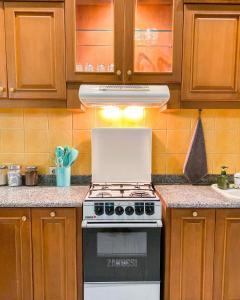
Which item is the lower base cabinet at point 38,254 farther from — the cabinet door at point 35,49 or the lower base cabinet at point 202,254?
the cabinet door at point 35,49

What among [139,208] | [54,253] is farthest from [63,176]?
[139,208]

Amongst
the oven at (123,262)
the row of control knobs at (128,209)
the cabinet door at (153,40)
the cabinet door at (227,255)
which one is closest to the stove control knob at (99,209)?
the row of control knobs at (128,209)

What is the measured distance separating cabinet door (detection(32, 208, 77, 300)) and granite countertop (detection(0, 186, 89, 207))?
0.05m

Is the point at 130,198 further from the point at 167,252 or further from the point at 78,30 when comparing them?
the point at 78,30

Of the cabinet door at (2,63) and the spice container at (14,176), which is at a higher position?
the cabinet door at (2,63)

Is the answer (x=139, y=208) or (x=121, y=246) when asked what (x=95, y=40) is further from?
(x=121, y=246)

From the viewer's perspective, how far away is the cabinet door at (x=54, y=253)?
6.02 feet

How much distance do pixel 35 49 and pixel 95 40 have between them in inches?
16.6

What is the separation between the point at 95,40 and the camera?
203cm

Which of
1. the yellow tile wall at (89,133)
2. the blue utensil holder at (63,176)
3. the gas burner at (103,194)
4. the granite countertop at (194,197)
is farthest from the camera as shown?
the yellow tile wall at (89,133)

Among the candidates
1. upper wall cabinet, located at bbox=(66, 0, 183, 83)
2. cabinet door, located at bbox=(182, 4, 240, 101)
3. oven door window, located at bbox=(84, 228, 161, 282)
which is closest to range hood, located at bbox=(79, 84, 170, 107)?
upper wall cabinet, located at bbox=(66, 0, 183, 83)

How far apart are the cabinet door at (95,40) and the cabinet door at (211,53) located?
469 millimetres

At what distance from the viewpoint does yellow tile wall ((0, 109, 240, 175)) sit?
232cm

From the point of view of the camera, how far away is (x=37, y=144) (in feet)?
7.68
